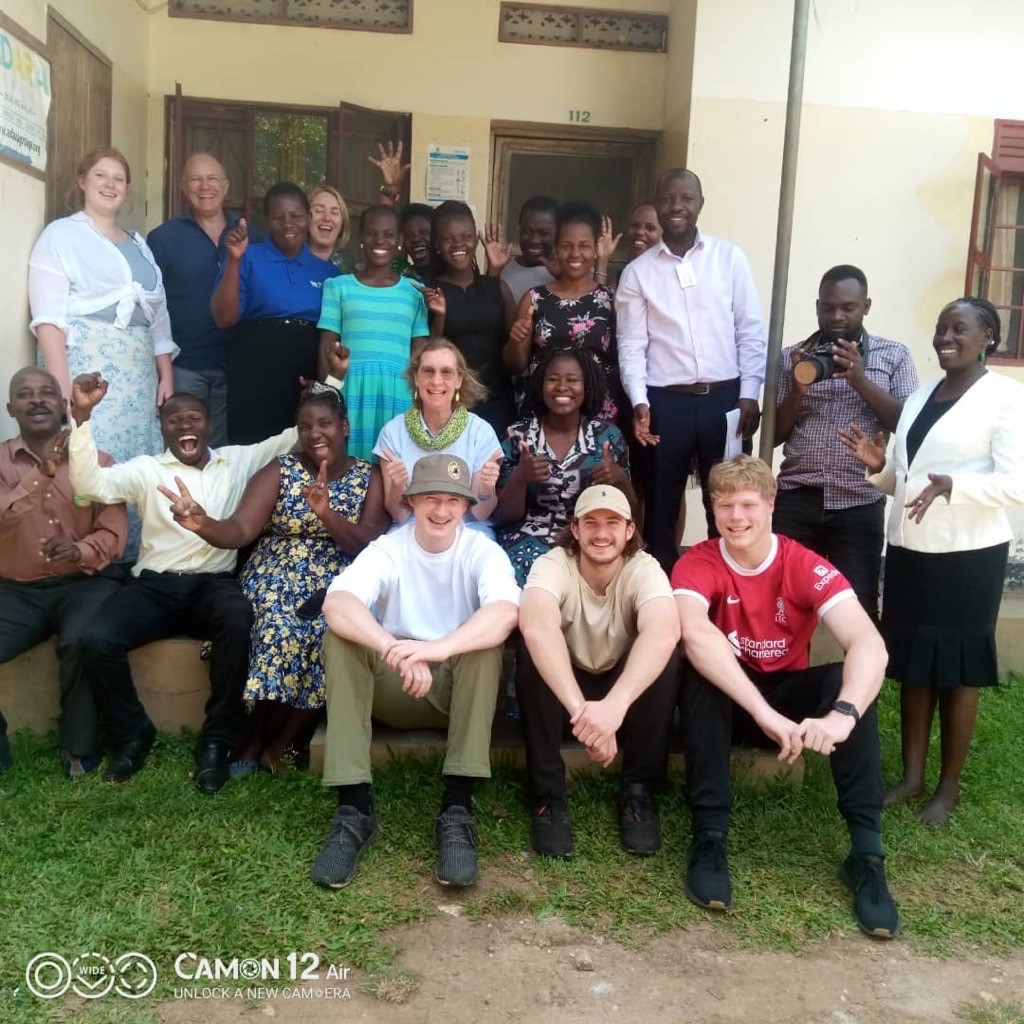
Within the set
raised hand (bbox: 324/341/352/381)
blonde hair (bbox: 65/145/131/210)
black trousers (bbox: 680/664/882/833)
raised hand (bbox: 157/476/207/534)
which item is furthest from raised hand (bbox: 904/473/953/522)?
blonde hair (bbox: 65/145/131/210)

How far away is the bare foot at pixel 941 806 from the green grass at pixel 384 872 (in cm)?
4

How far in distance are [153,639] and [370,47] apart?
4268mm

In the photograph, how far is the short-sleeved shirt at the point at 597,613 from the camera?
3527 millimetres

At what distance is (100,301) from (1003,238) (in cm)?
518

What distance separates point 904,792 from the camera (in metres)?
3.74

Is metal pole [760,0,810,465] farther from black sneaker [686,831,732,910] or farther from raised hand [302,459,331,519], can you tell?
raised hand [302,459,331,519]

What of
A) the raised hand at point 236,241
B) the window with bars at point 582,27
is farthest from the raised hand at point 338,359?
the window with bars at point 582,27

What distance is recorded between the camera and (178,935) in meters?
2.82

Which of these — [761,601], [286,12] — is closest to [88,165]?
[286,12]

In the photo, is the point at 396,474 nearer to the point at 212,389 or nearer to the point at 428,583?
the point at 428,583

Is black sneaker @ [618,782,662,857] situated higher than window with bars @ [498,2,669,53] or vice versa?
window with bars @ [498,2,669,53]

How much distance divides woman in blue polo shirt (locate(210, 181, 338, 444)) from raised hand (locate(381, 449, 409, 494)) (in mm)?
876

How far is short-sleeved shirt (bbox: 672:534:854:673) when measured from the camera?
3469 millimetres

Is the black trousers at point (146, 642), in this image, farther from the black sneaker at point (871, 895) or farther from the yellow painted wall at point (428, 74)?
the yellow painted wall at point (428, 74)
